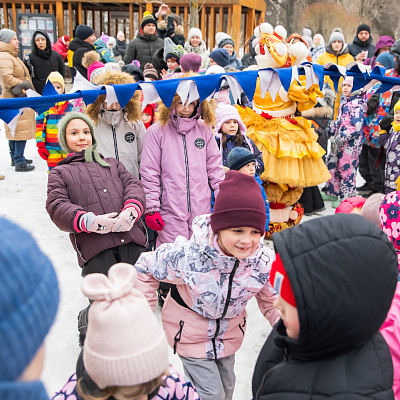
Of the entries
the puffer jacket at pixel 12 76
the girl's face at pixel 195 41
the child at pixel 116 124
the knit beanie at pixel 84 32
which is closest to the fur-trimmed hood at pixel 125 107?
the child at pixel 116 124

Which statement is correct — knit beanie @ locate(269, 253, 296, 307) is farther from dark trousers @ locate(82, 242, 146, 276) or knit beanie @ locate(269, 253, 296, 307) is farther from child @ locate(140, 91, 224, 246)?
child @ locate(140, 91, 224, 246)

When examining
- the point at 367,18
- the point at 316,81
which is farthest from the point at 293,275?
the point at 367,18

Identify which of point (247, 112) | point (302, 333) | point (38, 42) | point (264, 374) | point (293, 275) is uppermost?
point (38, 42)

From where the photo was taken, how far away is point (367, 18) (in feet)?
76.0

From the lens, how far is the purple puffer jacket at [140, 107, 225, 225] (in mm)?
3428

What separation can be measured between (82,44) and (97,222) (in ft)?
22.7

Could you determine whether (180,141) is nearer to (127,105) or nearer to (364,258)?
(127,105)

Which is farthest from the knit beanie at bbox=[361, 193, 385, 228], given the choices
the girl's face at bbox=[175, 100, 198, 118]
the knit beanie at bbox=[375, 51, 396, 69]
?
the knit beanie at bbox=[375, 51, 396, 69]

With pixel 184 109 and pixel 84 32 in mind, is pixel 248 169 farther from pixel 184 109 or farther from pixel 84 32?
pixel 84 32

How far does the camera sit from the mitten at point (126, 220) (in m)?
2.78

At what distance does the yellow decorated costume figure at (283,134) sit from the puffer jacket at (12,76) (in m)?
3.67

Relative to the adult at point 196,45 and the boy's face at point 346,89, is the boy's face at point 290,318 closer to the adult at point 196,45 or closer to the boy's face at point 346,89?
the boy's face at point 346,89

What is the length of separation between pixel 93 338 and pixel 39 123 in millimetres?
4421

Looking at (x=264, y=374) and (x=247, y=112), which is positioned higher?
(x=247, y=112)
